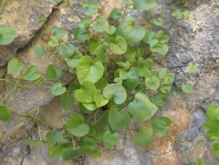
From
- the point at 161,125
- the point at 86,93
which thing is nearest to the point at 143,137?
the point at 161,125

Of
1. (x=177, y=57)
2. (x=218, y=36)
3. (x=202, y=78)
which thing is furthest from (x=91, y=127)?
(x=218, y=36)

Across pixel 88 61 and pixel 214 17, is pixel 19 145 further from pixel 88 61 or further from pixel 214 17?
pixel 214 17

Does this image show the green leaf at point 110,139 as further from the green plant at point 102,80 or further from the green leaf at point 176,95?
the green leaf at point 176,95

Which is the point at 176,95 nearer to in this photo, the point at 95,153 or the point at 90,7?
the point at 95,153

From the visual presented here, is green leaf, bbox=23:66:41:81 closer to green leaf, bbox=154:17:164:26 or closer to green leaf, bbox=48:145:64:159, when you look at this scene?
green leaf, bbox=48:145:64:159

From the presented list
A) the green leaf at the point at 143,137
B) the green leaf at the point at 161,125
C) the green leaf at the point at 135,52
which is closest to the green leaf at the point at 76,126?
the green leaf at the point at 143,137
